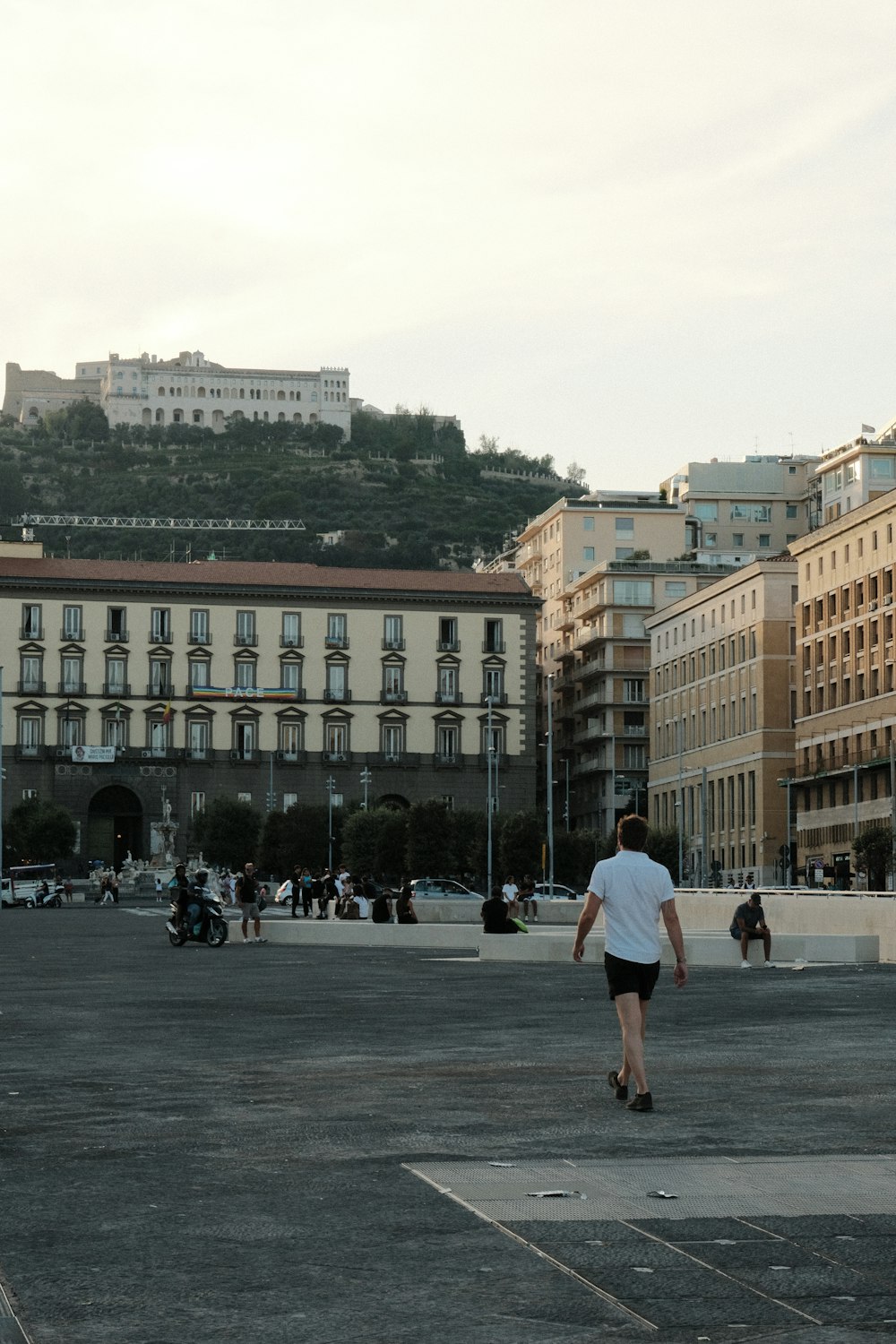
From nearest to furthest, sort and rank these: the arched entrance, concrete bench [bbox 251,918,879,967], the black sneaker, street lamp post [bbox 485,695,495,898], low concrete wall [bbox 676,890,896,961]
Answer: the black sneaker
concrete bench [bbox 251,918,879,967]
low concrete wall [bbox 676,890,896,961]
street lamp post [bbox 485,695,495,898]
the arched entrance

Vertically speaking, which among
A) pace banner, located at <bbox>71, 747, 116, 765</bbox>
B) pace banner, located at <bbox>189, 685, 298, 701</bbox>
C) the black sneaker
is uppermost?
pace banner, located at <bbox>189, 685, 298, 701</bbox>

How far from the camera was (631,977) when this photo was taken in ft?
42.1

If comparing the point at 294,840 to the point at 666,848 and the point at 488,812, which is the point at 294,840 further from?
the point at 666,848

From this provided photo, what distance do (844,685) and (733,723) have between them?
15429mm

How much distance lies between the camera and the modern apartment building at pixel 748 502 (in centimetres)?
16100

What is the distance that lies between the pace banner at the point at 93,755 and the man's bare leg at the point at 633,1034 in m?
121

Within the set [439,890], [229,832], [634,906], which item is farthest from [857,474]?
[634,906]

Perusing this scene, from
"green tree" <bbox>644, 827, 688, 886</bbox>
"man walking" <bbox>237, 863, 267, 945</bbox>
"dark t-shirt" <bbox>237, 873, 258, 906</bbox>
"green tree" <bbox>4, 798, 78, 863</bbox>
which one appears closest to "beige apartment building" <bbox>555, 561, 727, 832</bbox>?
"green tree" <bbox>644, 827, 688, 886</bbox>

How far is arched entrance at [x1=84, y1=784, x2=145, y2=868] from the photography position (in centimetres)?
13438

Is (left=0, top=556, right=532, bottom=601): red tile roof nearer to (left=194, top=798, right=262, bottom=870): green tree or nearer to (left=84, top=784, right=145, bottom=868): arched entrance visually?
(left=84, top=784, right=145, bottom=868): arched entrance

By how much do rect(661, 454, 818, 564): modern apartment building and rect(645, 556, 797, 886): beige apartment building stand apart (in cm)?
3249

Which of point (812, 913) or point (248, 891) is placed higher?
point (248, 891)

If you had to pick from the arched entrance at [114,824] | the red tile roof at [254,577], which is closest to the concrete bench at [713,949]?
the arched entrance at [114,824]

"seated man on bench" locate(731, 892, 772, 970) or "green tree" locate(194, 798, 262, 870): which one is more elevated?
"green tree" locate(194, 798, 262, 870)
